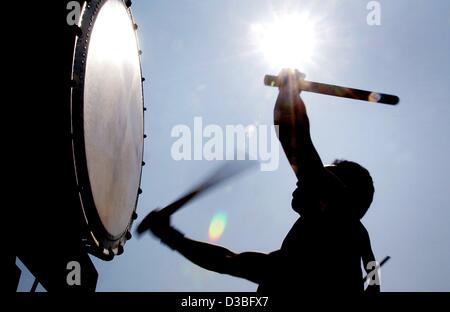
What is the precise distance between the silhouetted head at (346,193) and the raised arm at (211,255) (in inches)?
20.2

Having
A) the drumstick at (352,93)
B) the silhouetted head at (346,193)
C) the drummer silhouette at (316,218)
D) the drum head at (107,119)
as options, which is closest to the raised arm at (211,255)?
the drummer silhouette at (316,218)

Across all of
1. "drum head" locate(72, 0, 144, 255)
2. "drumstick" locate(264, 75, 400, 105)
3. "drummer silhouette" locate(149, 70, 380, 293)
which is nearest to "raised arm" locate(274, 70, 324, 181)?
"drummer silhouette" locate(149, 70, 380, 293)

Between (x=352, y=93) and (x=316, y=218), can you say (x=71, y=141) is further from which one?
(x=352, y=93)

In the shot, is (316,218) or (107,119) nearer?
(316,218)

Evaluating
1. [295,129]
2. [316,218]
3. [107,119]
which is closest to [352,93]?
[295,129]

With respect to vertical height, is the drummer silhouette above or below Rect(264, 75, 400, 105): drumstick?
below

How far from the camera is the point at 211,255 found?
2.35 m

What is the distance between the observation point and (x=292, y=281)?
1793 millimetres

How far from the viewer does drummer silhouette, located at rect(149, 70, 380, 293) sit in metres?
1.73

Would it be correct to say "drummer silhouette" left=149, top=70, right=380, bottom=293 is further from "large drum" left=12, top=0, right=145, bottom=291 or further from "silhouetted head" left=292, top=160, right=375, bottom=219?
"large drum" left=12, top=0, right=145, bottom=291

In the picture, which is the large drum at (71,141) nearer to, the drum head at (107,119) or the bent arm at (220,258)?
the drum head at (107,119)

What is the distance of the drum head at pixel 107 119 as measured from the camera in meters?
1.81

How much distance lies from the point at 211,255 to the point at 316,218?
84cm

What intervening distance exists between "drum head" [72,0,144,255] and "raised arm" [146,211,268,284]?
302 mm
